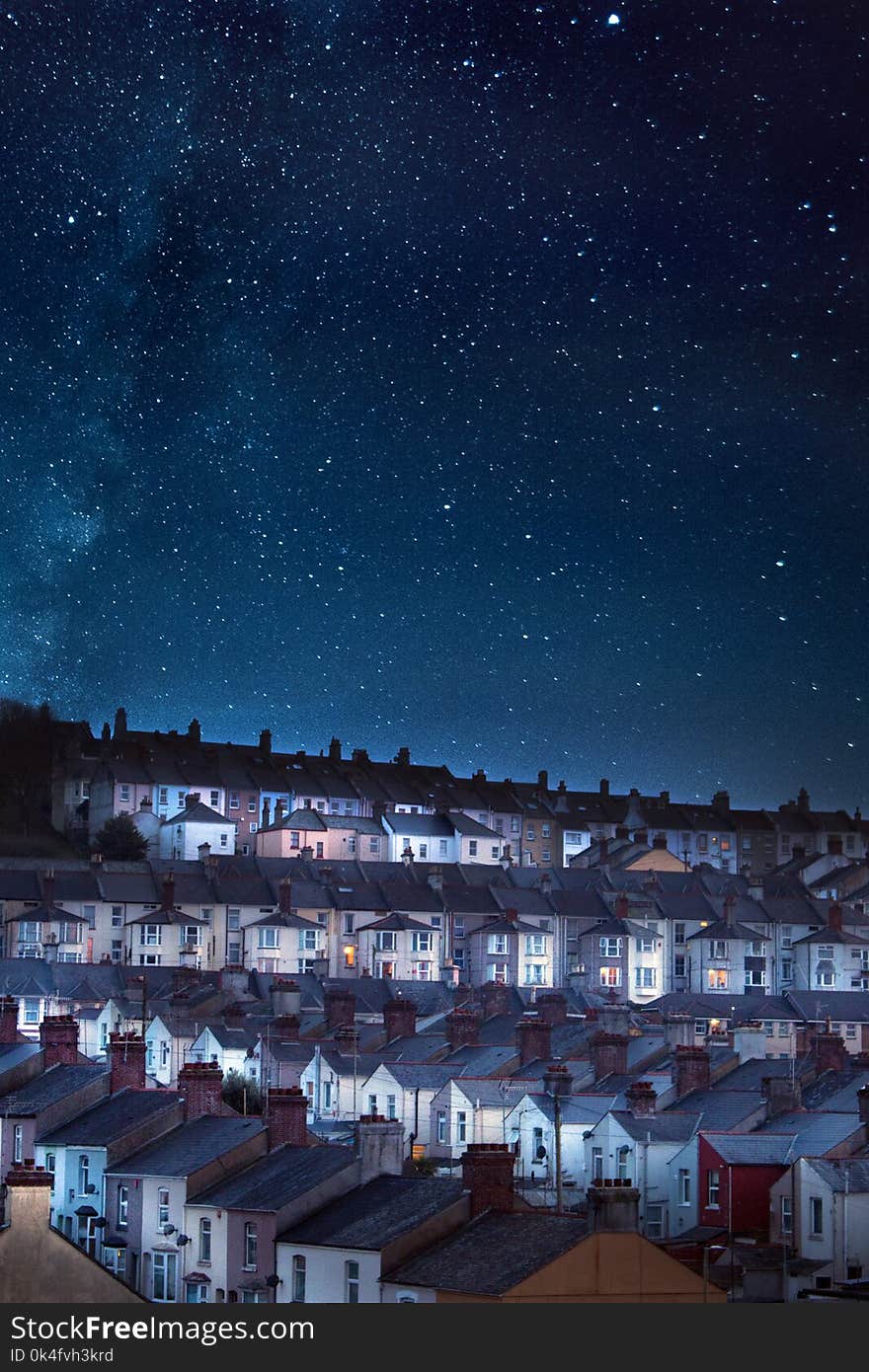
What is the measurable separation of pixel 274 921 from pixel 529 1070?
31.1 metres

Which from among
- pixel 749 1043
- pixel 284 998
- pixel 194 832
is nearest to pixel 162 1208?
pixel 749 1043

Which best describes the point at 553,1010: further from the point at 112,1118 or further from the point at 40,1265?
the point at 40,1265

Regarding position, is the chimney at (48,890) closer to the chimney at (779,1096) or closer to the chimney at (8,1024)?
the chimney at (8,1024)

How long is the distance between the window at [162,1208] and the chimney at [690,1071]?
1310 cm

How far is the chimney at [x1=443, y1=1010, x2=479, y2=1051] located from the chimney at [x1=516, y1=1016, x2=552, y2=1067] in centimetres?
173

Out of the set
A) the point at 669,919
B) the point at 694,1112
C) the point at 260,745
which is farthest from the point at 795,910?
the point at 694,1112

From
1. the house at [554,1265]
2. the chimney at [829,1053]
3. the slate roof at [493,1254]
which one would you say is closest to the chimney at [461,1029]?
the chimney at [829,1053]

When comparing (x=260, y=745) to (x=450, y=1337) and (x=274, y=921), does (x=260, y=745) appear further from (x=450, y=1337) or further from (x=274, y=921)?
(x=450, y=1337)

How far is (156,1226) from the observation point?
95.6 ft

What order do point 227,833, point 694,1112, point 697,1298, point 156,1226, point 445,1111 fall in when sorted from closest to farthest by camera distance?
point 697,1298, point 156,1226, point 694,1112, point 445,1111, point 227,833

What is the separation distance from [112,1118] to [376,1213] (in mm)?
8928

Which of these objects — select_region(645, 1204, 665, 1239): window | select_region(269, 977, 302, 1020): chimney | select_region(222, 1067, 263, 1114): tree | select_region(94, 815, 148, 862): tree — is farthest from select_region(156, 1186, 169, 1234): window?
select_region(94, 815, 148, 862): tree

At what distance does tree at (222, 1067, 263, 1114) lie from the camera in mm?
42531

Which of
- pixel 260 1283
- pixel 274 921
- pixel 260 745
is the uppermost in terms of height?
pixel 260 745
